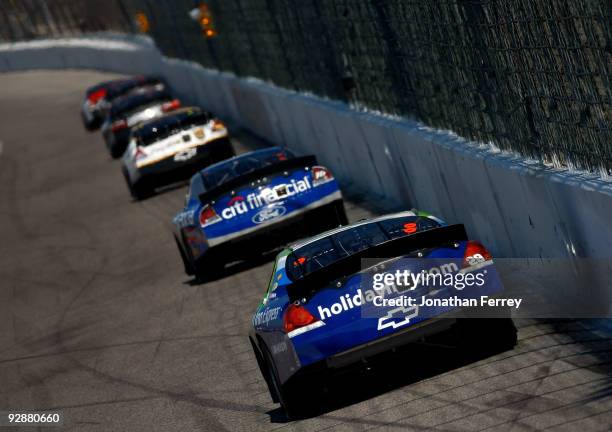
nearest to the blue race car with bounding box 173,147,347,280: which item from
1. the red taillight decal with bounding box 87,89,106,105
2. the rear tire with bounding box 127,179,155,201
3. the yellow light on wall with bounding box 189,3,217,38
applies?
the rear tire with bounding box 127,179,155,201

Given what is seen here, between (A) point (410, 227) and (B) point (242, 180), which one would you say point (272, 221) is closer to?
(B) point (242, 180)

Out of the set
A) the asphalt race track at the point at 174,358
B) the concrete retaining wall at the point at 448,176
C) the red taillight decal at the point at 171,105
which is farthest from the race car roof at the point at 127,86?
the asphalt race track at the point at 174,358

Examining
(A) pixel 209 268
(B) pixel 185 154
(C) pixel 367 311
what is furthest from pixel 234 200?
(B) pixel 185 154

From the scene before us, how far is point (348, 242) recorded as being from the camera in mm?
9664

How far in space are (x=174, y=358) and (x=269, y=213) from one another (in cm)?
308

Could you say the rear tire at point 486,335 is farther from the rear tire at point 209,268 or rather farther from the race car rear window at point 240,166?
the race car rear window at point 240,166

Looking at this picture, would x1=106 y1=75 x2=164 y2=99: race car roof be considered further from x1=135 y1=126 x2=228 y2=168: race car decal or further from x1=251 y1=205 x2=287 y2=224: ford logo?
x1=251 y1=205 x2=287 y2=224: ford logo

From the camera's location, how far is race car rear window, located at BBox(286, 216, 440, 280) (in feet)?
31.3

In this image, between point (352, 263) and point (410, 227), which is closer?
point (352, 263)

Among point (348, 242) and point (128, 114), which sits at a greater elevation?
point (348, 242)

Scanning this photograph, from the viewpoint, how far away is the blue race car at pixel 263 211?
15.1 metres

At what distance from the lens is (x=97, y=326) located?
49.6 ft

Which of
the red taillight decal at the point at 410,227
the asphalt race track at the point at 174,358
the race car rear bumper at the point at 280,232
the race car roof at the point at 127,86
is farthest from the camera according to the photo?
the race car roof at the point at 127,86

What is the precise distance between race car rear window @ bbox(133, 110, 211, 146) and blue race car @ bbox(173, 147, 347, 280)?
9.29 m
